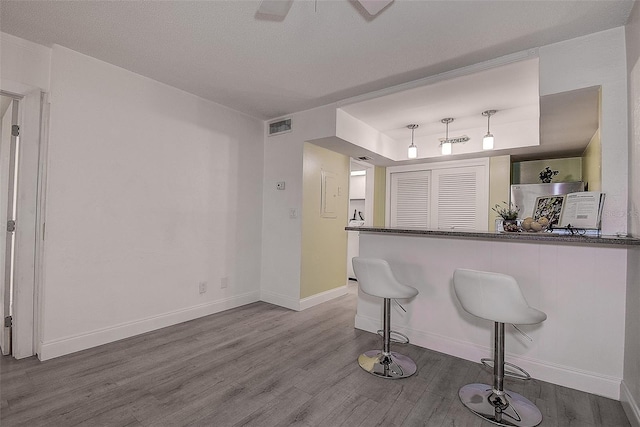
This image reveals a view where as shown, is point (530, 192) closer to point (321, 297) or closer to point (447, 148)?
point (447, 148)

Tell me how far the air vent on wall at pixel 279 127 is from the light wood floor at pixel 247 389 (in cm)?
269

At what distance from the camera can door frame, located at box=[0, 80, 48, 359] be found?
250 cm

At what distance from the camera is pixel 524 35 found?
2295 millimetres

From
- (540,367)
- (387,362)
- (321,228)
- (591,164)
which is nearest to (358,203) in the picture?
(321,228)

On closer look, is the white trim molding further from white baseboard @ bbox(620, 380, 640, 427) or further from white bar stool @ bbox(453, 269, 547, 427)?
white baseboard @ bbox(620, 380, 640, 427)

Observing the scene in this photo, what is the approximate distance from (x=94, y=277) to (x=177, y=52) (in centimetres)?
217

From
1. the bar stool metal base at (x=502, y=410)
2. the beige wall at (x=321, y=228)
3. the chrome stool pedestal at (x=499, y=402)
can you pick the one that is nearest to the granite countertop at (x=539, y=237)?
the chrome stool pedestal at (x=499, y=402)

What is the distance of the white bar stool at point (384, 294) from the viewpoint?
7.82 feet

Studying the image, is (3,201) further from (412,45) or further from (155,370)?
(412,45)

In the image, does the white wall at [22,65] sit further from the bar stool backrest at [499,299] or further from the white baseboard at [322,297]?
the bar stool backrest at [499,299]

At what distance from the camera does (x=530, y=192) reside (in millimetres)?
4395

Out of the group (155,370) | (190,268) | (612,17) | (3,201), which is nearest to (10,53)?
(3,201)

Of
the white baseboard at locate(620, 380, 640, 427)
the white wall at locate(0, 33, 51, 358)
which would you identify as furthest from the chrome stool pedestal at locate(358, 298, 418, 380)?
the white wall at locate(0, 33, 51, 358)

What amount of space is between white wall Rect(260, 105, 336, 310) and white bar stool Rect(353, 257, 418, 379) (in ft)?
5.26
